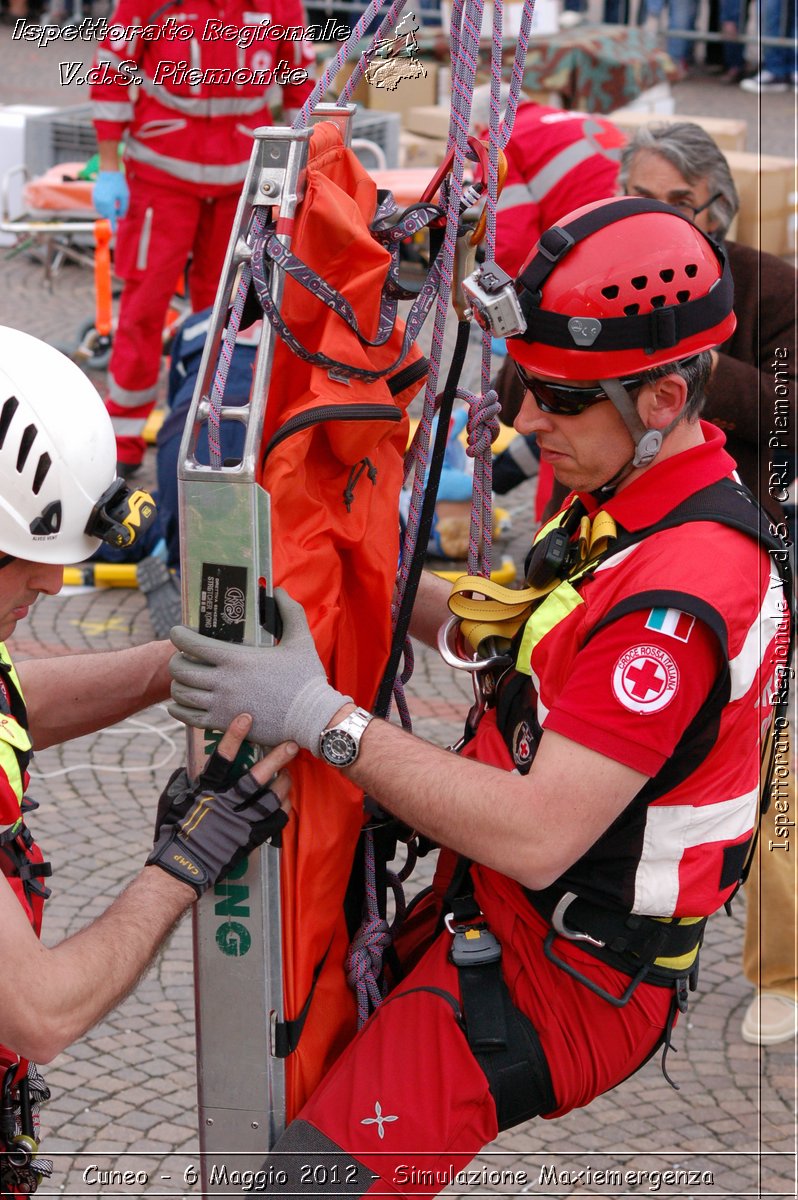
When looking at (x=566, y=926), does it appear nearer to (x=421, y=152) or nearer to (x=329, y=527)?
(x=329, y=527)

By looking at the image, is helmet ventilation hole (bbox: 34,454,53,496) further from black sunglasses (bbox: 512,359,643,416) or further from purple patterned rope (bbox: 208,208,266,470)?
black sunglasses (bbox: 512,359,643,416)

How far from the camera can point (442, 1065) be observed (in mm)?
2393

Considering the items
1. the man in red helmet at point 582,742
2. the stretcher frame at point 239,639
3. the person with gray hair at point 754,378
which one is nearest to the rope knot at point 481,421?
the man in red helmet at point 582,742

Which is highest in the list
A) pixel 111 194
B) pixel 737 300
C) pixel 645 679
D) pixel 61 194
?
pixel 645 679

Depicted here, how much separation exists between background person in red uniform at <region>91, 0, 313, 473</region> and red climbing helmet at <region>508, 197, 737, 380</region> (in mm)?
4838

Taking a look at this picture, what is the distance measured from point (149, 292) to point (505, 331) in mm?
4949

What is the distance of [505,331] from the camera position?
236 cm

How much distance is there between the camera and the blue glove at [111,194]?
7.40 m

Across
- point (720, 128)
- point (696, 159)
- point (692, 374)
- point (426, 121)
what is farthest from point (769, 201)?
point (692, 374)

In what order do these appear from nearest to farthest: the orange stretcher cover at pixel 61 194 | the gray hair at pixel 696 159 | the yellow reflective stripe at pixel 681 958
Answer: the yellow reflective stripe at pixel 681 958 → the gray hair at pixel 696 159 → the orange stretcher cover at pixel 61 194

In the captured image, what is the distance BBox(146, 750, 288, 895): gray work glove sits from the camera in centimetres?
226

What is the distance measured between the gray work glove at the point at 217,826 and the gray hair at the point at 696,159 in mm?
2659

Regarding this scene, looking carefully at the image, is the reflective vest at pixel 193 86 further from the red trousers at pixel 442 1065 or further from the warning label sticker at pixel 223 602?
the red trousers at pixel 442 1065

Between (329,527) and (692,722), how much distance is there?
2.28ft
